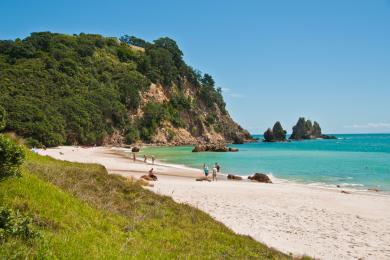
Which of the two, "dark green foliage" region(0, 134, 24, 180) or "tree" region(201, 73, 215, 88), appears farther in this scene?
"tree" region(201, 73, 215, 88)

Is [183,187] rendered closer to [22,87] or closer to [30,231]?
[30,231]

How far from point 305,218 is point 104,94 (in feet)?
272

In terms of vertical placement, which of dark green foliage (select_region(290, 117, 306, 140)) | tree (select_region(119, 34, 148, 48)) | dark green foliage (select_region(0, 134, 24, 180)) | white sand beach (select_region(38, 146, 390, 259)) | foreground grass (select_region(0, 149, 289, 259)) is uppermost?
tree (select_region(119, 34, 148, 48))

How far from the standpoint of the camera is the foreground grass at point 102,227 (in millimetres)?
5852

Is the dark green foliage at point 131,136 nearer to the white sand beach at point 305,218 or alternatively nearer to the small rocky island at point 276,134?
the white sand beach at point 305,218

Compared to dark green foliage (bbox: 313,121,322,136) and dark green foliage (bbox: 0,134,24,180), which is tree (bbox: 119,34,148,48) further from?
dark green foliage (bbox: 0,134,24,180)

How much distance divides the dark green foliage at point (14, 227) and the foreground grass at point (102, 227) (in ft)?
0.55

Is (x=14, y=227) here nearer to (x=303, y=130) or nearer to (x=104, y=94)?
(x=104, y=94)

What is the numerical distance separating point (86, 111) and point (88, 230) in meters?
79.2

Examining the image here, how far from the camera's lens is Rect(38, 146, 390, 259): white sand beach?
11922 millimetres

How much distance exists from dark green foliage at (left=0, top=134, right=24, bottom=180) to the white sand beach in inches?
323

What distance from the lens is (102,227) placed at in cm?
759

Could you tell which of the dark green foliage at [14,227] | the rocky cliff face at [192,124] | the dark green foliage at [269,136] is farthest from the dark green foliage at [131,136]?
the dark green foliage at [14,227]

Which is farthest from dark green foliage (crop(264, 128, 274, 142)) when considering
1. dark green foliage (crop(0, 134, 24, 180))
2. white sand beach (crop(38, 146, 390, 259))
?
dark green foliage (crop(0, 134, 24, 180))
